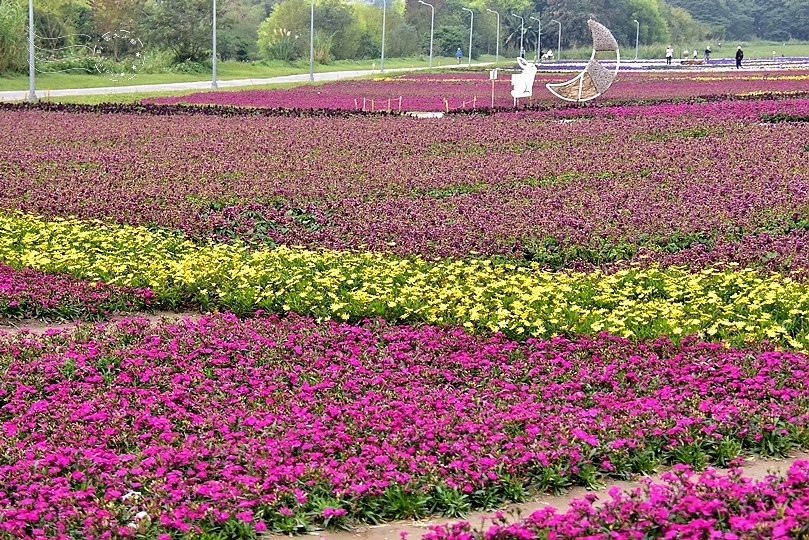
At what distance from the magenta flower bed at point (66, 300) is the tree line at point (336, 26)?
35.3 m

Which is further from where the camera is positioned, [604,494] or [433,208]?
[433,208]

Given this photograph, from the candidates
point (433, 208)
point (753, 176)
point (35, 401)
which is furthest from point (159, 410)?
point (753, 176)

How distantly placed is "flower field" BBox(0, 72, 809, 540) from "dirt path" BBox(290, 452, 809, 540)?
0.06m

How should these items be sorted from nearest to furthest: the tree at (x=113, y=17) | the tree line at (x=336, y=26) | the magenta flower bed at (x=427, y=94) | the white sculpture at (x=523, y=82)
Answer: the white sculpture at (x=523, y=82) → the magenta flower bed at (x=427, y=94) → the tree line at (x=336, y=26) → the tree at (x=113, y=17)

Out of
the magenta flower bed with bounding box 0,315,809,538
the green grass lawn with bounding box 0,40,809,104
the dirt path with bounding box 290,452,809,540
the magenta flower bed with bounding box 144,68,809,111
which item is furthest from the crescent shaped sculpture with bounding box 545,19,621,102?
the dirt path with bounding box 290,452,809,540

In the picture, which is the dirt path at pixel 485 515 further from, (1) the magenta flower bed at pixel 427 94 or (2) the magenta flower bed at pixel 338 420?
(1) the magenta flower bed at pixel 427 94

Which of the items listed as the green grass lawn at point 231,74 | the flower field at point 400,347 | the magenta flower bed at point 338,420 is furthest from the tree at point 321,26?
the magenta flower bed at point 338,420

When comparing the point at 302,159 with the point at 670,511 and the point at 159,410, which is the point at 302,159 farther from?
the point at 670,511

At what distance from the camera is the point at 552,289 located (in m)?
8.78

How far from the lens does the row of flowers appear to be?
1147cm

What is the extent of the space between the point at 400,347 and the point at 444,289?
1396 millimetres

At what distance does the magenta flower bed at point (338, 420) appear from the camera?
17.4 feet

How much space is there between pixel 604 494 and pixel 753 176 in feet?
33.7

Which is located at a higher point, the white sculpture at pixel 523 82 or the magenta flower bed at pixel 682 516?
the white sculpture at pixel 523 82
